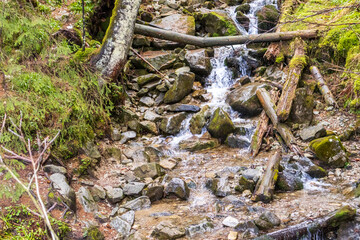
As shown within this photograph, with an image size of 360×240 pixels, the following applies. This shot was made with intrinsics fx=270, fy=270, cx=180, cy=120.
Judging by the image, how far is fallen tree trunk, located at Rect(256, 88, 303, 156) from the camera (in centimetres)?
592

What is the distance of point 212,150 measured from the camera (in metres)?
6.50

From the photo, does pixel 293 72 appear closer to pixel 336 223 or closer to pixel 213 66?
pixel 213 66

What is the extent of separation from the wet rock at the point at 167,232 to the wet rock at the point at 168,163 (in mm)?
1996

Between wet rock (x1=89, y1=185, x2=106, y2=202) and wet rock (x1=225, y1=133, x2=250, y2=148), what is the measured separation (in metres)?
3.24

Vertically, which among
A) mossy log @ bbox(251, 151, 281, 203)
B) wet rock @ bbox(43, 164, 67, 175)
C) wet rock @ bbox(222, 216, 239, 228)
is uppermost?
wet rock @ bbox(43, 164, 67, 175)

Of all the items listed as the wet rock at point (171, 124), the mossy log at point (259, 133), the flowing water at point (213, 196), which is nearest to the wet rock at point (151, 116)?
the wet rock at point (171, 124)

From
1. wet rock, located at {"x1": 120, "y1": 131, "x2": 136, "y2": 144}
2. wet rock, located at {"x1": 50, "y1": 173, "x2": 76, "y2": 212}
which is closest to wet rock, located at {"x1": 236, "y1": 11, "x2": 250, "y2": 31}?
wet rock, located at {"x1": 120, "y1": 131, "x2": 136, "y2": 144}

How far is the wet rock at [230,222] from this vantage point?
3955 millimetres

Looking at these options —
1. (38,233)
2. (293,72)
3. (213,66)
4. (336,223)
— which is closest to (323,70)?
(293,72)

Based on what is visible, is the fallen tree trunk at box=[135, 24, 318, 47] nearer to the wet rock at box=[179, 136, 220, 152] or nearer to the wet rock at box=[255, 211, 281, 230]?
the wet rock at box=[179, 136, 220, 152]

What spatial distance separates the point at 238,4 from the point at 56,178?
12260 mm

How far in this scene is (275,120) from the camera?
20.9ft

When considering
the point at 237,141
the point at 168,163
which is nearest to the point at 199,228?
the point at 168,163

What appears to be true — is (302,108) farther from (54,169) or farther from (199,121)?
(54,169)
